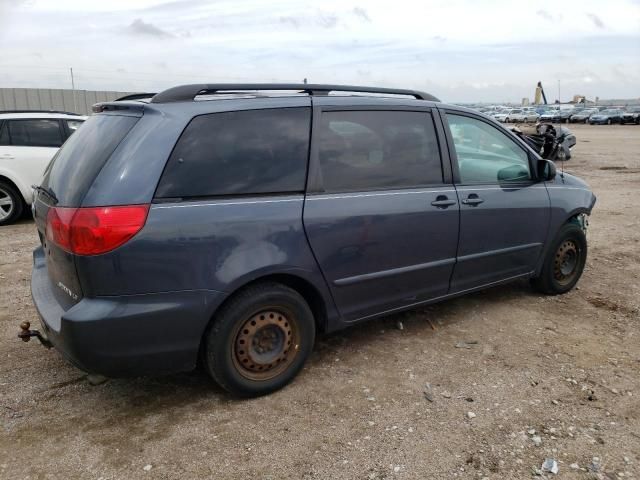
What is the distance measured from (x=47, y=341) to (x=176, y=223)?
1.14 meters

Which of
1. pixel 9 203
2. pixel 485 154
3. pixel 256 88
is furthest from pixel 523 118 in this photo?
pixel 256 88

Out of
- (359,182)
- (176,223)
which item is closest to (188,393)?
(176,223)

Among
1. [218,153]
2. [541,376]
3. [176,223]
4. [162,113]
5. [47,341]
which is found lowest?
[541,376]

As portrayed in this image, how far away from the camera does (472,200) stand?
4.01 meters

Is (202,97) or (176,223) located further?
(202,97)

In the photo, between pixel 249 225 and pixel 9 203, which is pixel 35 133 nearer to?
pixel 9 203

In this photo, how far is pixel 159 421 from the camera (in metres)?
3.01

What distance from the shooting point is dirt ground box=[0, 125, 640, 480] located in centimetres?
267

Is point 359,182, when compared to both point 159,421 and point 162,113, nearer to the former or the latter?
point 162,113

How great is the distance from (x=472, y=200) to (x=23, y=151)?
6.93 metres

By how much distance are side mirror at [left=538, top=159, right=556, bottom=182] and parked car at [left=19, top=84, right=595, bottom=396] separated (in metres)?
0.62

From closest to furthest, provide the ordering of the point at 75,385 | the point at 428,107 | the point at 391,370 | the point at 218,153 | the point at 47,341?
the point at 218,153, the point at 47,341, the point at 75,385, the point at 391,370, the point at 428,107

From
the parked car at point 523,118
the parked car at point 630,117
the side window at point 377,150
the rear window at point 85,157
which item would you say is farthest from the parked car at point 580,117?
the rear window at point 85,157

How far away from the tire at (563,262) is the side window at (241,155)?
8.89 ft
